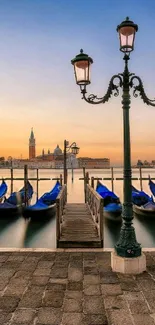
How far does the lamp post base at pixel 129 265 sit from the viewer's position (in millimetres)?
4090

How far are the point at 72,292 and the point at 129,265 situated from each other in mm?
1047

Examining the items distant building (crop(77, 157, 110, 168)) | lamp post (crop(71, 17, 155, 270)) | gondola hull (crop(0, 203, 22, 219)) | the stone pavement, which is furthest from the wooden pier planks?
distant building (crop(77, 157, 110, 168))

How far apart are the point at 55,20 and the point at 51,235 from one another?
25.6 feet

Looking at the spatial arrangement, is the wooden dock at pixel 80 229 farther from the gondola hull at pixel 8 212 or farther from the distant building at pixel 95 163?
the distant building at pixel 95 163

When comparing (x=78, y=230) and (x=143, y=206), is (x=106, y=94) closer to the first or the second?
(x=78, y=230)

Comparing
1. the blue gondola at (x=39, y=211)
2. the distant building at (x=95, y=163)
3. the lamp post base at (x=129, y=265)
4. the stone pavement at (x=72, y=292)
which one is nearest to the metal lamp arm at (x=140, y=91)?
the lamp post base at (x=129, y=265)

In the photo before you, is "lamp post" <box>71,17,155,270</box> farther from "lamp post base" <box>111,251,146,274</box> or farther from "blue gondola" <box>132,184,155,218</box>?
"blue gondola" <box>132,184,155,218</box>

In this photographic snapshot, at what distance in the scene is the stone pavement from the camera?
2885 mm

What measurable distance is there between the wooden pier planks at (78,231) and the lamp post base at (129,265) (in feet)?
6.27

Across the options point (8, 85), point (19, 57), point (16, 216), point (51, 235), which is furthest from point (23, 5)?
point (16, 216)

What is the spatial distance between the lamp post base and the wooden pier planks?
1910mm

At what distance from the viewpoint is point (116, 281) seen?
150 inches

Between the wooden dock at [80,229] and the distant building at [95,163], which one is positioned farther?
the distant building at [95,163]

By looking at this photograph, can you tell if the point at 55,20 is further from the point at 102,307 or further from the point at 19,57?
the point at 102,307
